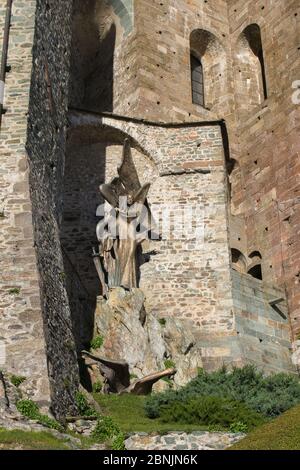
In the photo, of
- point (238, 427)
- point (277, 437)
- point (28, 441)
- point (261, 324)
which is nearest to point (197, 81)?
point (261, 324)

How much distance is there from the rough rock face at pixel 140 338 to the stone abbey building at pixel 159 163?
1.28ft

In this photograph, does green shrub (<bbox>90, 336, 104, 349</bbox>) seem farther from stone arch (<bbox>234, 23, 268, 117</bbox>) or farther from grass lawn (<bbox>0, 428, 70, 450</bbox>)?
stone arch (<bbox>234, 23, 268, 117</bbox>)

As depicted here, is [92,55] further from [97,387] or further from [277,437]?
[277,437]

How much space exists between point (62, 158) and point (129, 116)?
5.99m

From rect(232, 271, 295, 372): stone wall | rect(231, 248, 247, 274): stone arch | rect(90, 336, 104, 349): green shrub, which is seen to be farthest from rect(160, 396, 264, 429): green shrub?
rect(231, 248, 247, 274): stone arch

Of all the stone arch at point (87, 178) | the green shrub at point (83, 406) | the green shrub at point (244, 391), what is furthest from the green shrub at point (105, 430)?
the stone arch at point (87, 178)

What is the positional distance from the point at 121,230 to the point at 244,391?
5354mm

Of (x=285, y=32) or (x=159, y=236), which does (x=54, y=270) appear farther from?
(x=285, y=32)

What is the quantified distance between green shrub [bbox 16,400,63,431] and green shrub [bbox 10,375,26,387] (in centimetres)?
38

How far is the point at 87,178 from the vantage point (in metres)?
21.1

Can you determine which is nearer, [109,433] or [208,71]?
[109,433]

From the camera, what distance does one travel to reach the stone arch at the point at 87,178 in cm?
2014

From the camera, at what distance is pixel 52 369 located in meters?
12.9

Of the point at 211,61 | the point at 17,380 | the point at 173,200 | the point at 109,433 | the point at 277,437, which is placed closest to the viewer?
the point at 277,437
